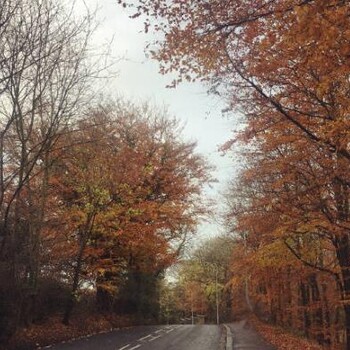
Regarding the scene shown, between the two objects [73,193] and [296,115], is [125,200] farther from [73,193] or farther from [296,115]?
[296,115]

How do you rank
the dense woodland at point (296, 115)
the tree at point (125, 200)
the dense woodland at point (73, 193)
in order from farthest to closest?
1. the tree at point (125, 200)
2. the dense woodland at point (73, 193)
3. the dense woodland at point (296, 115)

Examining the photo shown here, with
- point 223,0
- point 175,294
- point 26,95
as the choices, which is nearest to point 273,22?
point 223,0

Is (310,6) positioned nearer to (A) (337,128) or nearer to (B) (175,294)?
(A) (337,128)

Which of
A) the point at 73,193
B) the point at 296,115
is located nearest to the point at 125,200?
the point at 73,193

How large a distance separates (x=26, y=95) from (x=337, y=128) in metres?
9.72

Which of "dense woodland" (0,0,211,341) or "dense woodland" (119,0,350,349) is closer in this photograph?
"dense woodland" (119,0,350,349)

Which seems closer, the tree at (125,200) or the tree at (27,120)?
the tree at (27,120)

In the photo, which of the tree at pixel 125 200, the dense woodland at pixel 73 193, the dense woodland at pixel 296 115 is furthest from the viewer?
the tree at pixel 125 200

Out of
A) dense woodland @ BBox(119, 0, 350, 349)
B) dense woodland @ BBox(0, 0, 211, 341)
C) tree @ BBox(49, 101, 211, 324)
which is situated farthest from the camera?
tree @ BBox(49, 101, 211, 324)

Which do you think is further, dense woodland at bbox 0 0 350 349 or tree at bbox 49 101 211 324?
tree at bbox 49 101 211 324

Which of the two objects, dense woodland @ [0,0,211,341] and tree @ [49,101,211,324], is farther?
tree @ [49,101,211,324]

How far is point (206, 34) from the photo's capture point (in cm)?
827

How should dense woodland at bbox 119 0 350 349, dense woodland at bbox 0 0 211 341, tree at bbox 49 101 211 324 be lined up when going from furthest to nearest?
tree at bbox 49 101 211 324
dense woodland at bbox 0 0 211 341
dense woodland at bbox 119 0 350 349

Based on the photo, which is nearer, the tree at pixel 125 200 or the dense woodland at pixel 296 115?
the dense woodland at pixel 296 115
